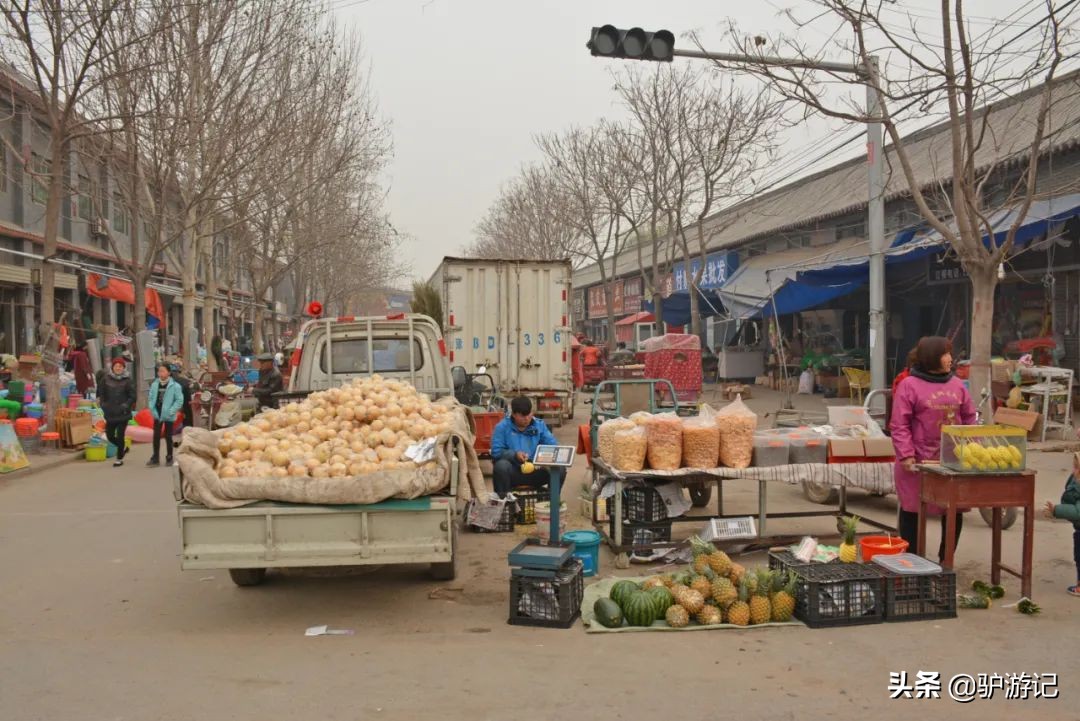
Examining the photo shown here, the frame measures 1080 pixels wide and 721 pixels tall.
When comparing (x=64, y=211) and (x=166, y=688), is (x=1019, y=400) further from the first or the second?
(x=64, y=211)

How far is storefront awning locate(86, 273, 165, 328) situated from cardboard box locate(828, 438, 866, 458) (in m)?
21.1

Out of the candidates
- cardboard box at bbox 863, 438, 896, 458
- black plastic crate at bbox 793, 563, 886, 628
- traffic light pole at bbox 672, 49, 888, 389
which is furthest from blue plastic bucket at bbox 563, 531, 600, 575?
traffic light pole at bbox 672, 49, 888, 389

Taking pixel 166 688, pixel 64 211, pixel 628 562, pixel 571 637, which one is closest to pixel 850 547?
pixel 628 562

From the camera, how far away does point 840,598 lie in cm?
569

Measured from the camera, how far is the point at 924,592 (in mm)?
5820

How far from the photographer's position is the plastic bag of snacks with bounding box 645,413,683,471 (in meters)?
7.30

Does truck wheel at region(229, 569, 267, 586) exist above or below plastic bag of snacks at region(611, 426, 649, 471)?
below

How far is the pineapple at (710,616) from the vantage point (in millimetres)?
5730

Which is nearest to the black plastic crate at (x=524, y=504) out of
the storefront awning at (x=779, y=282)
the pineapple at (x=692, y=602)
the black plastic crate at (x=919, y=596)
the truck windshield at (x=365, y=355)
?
the truck windshield at (x=365, y=355)

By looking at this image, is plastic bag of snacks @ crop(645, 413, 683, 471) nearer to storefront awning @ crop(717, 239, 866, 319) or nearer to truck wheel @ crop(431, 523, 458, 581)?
truck wheel @ crop(431, 523, 458, 581)

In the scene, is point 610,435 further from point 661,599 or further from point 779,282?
point 779,282

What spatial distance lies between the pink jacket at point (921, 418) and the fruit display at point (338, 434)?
3.36m

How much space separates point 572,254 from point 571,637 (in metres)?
37.8

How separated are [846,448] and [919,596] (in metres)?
2.12
